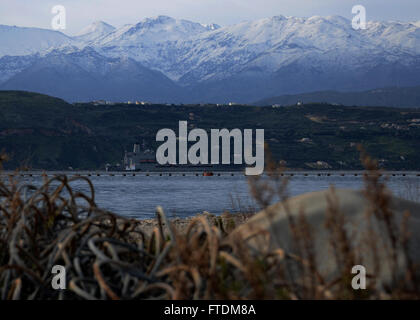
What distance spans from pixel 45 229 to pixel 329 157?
17978 cm

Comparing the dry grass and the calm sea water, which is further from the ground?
the calm sea water

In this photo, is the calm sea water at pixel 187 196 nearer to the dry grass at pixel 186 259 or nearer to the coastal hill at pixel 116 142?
the dry grass at pixel 186 259

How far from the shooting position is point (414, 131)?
198125mm

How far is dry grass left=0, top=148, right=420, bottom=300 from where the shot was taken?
321 centimetres

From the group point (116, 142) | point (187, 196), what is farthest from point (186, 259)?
point (116, 142)

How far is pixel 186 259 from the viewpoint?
11.3ft

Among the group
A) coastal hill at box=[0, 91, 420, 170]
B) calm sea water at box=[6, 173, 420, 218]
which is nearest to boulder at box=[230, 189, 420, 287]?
calm sea water at box=[6, 173, 420, 218]

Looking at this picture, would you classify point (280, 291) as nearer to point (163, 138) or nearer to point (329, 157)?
point (329, 157)

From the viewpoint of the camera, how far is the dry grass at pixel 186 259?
10.5 feet

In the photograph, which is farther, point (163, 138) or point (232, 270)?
point (163, 138)
